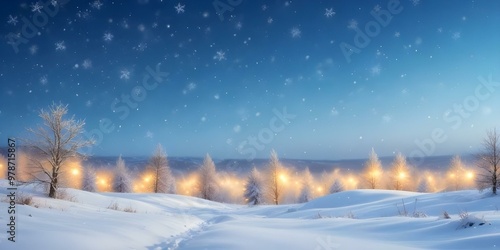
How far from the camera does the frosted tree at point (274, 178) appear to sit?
45.1 meters

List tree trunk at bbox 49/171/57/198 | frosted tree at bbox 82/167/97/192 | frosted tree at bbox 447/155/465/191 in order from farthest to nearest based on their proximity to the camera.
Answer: frosted tree at bbox 447/155/465/191
frosted tree at bbox 82/167/97/192
tree trunk at bbox 49/171/57/198

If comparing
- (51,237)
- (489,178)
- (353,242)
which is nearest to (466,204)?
(489,178)

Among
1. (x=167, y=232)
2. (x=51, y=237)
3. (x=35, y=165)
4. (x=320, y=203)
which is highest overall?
(x=35, y=165)

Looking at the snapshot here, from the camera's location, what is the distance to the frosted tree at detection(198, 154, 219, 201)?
49.8 meters

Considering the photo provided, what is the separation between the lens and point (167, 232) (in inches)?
338

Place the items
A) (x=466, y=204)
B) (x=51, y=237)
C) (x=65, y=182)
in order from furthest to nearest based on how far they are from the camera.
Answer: (x=65, y=182) < (x=466, y=204) < (x=51, y=237)

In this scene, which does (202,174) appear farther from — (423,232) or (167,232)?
(423,232)

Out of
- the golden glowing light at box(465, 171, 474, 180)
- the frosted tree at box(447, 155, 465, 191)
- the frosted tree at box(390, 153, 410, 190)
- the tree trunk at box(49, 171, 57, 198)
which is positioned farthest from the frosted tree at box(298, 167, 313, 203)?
the tree trunk at box(49, 171, 57, 198)

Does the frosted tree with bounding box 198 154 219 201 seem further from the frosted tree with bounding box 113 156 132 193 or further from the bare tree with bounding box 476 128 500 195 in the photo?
the bare tree with bounding box 476 128 500 195

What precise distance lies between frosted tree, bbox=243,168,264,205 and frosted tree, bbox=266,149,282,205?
4.51ft

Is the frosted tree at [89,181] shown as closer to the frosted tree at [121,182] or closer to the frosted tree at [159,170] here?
the frosted tree at [121,182]

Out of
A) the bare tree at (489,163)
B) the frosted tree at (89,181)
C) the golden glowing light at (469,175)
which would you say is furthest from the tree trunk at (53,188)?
the golden glowing light at (469,175)

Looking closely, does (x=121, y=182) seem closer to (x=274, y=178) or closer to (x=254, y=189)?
(x=254, y=189)

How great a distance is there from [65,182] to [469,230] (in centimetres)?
1933
